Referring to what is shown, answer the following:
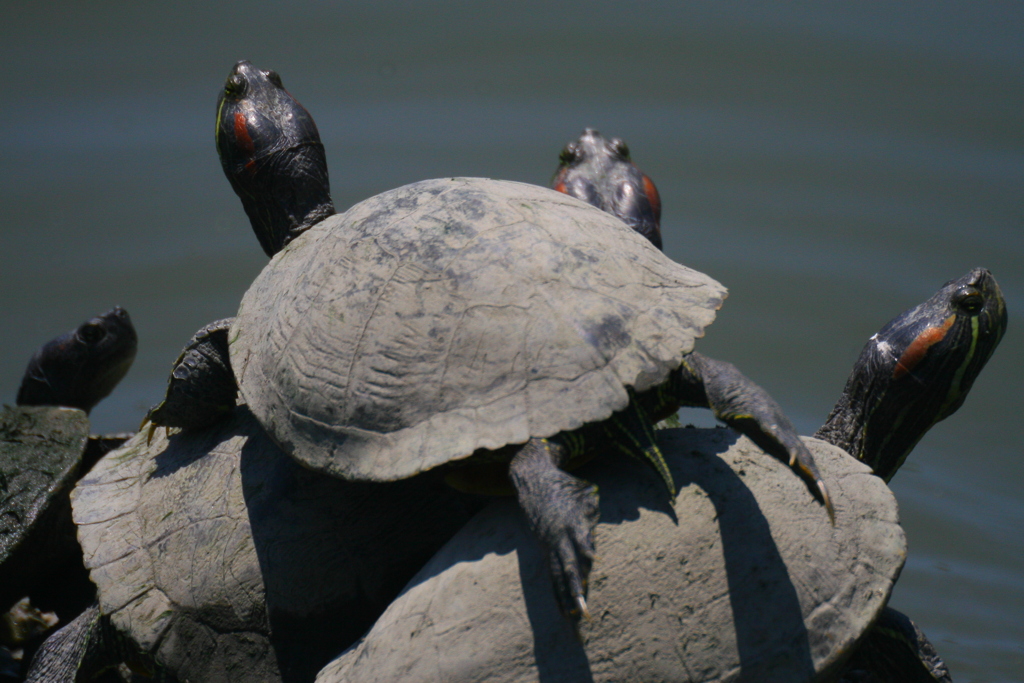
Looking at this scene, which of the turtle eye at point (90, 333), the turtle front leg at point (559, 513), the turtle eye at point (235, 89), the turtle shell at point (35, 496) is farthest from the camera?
the turtle eye at point (90, 333)

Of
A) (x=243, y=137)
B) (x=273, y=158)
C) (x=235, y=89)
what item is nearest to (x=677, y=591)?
(x=273, y=158)

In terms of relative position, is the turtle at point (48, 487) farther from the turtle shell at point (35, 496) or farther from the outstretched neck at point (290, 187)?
the outstretched neck at point (290, 187)

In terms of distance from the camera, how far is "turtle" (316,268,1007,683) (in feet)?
5.14

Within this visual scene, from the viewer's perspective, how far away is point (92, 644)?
2.26 meters

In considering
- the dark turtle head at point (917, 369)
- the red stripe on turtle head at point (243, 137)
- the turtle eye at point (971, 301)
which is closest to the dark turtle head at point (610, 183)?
the dark turtle head at point (917, 369)

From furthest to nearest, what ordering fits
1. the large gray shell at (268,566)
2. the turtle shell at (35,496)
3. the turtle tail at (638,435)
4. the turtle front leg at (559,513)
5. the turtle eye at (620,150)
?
1. the turtle eye at (620,150)
2. the turtle shell at (35,496)
3. the large gray shell at (268,566)
4. the turtle tail at (638,435)
5. the turtle front leg at (559,513)

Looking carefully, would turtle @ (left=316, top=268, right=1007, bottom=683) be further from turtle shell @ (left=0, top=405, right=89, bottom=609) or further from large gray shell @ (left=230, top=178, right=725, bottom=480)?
turtle shell @ (left=0, top=405, right=89, bottom=609)

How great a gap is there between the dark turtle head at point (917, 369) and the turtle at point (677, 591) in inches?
26.2

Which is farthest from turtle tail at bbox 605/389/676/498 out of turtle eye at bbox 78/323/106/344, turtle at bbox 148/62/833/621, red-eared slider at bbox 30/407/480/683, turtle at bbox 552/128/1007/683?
turtle eye at bbox 78/323/106/344

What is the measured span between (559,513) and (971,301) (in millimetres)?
1554

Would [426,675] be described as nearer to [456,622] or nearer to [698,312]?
[456,622]

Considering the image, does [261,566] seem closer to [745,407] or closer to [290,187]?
[745,407]

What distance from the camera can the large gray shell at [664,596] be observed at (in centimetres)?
157

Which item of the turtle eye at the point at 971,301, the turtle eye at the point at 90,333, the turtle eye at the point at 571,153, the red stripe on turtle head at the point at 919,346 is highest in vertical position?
the turtle eye at the point at 571,153
